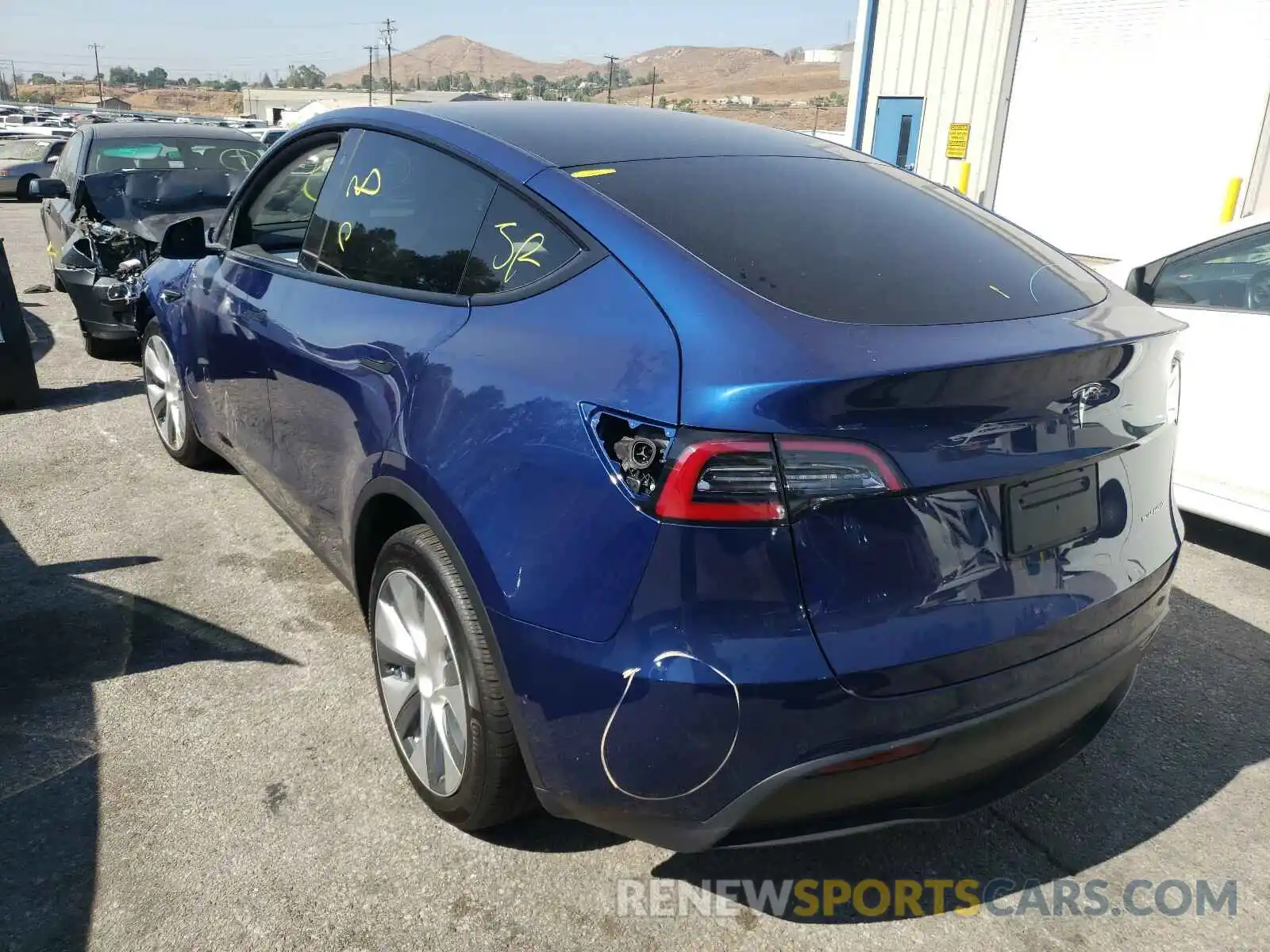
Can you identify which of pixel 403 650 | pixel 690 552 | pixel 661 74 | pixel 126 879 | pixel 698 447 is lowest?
pixel 126 879

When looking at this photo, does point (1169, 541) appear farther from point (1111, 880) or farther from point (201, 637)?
point (201, 637)

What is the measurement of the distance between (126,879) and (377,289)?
157 cm

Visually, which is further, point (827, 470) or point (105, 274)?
point (105, 274)

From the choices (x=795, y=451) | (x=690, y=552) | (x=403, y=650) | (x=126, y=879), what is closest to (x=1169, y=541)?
(x=795, y=451)

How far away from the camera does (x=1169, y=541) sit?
2324 millimetres

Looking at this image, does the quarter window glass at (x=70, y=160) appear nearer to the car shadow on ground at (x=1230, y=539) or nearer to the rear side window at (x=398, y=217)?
the rear side window at (x=398, y=217)

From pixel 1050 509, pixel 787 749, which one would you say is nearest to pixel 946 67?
pixel 1050 509

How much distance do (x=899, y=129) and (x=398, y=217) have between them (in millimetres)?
13567

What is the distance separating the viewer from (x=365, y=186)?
2.92 metres

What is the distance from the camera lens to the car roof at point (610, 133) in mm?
2494

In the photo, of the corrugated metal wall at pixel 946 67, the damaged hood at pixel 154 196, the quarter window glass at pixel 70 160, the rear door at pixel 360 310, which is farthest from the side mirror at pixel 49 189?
the corrugated metal wall at pixel 946 67

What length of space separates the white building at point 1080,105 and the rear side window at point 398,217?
37.2 ft

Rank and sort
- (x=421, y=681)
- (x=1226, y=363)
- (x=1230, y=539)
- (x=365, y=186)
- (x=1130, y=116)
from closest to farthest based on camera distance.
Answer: (x=421, y=681), (x=365, y=186), (x=1226, y=363), (x=1230, y=539), (x=1130, y=116)

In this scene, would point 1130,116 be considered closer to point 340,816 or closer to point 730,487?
point 730,487
